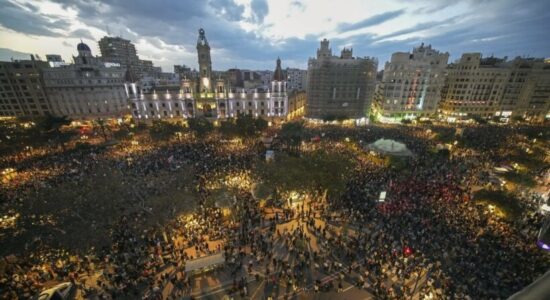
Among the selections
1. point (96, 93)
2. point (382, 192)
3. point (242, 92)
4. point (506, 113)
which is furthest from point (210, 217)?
point (506, 113)

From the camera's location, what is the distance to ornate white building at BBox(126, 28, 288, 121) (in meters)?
60.1

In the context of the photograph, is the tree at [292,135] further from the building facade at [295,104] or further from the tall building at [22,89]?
the tall building at [22,89]

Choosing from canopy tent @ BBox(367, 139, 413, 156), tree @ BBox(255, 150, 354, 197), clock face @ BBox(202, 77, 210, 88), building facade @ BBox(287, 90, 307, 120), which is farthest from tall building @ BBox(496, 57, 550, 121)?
clock face @ BBox(202, 77, 210, 88)

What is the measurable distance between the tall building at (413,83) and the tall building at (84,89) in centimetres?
8118

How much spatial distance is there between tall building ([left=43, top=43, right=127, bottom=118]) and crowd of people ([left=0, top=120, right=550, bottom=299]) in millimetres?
42520

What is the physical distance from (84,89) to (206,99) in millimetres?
34416

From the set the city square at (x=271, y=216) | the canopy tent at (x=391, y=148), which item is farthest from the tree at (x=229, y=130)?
the canopy tent at (x=391, y=148)

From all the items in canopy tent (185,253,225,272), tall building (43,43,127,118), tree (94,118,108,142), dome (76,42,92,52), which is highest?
dome (76,42,92,52)

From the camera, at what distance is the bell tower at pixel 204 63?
60.3 m

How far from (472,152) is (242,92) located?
5125cm

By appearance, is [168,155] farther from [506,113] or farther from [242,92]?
[506,113]

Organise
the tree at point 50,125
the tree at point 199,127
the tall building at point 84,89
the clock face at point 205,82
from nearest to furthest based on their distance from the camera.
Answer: the tree at point 50,125
the tree at point 199,127
the tall building at point 84,89
the clock face at point 205,82

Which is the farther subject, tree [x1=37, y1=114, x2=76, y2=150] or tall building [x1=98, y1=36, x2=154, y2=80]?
tall building [x1=98, y1=36, x2=154, y2=80]

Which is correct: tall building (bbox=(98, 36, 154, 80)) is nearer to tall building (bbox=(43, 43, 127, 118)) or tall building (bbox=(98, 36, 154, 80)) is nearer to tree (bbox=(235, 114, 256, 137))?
tall building (bbox=(43, 43, 127, 118))
